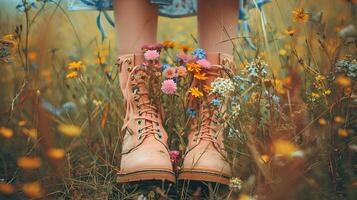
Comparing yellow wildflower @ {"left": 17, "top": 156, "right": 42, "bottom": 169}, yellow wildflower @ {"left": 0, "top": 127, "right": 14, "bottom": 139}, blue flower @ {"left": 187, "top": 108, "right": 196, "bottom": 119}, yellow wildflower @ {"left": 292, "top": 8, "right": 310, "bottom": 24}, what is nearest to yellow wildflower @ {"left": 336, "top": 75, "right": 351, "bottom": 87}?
yellow wildflower @ {"left": 292, "top": 8, "right": 310, "bottom": 24}

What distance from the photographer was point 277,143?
30.6 inches

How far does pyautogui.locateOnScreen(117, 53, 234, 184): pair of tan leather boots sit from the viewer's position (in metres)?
1.12

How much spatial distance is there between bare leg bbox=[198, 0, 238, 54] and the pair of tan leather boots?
4 cm

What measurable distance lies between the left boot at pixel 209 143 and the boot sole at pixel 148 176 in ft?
0.15

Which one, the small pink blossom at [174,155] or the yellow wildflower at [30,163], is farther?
the small pink blossom at [174,155]

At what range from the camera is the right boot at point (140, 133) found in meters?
1.11

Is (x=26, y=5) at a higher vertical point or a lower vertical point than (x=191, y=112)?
higher

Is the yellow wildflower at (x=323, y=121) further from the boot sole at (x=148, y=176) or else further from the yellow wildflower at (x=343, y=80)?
the boot sole at (x=148, y=176)

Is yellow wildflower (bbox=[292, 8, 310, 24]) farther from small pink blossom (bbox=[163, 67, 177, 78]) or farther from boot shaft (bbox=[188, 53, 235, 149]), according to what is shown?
small pink blossom (bbox=[163, 67, 177, 78])

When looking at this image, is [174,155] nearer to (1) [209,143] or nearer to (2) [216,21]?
(1) [209,143]

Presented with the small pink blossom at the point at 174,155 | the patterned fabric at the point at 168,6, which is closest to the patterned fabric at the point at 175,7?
the patterned fabric at the point at 168,6

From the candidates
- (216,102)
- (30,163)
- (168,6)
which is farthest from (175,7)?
(30,163)

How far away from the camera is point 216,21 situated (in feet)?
4.25

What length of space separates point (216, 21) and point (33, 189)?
0.66m
